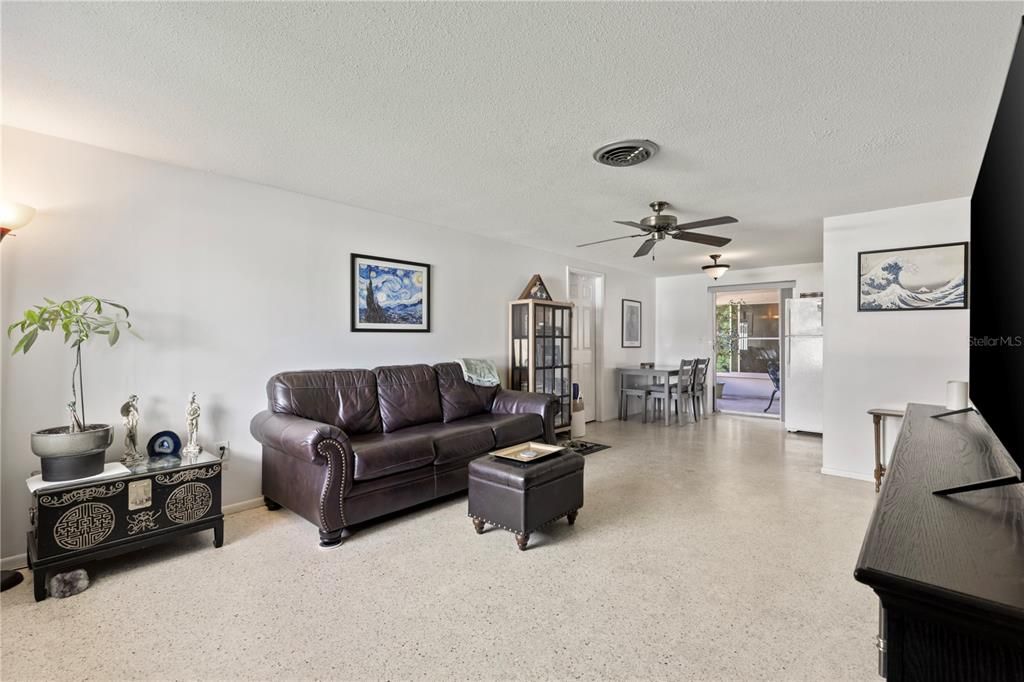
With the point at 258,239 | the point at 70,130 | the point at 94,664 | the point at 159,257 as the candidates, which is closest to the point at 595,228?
the point at 258,239

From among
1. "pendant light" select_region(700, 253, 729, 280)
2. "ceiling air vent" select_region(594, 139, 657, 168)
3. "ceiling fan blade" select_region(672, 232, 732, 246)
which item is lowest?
"ceiling fan blade" select_region(672, 232, 732, 246)

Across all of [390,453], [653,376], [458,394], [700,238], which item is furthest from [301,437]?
[653,376]

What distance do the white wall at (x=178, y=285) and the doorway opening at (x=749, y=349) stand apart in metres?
5.34

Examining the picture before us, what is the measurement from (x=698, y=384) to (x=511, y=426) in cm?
420

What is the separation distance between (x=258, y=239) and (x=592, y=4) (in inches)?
111

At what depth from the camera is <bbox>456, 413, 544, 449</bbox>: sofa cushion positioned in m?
3.82

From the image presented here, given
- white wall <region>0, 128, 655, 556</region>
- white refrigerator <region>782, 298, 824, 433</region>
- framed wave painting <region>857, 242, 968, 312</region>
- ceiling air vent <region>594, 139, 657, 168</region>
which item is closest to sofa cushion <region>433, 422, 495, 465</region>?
white wall <region>0, 128, 655, 556</region>

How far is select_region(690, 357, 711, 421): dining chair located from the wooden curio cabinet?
7.62 feet

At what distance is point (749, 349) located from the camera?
7.56m

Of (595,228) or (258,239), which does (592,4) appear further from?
(595,228)

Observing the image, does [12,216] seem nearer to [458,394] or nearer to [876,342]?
[458,394]

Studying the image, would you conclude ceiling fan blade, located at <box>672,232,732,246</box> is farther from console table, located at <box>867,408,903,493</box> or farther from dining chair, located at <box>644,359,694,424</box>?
dining chair, located at <box>644,359,694,424</box>

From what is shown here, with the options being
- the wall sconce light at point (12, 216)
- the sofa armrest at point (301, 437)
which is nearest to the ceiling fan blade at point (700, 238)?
the sofa armrest at point (301, 437)

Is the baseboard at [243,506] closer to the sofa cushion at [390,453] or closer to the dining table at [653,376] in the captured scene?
the sofa cushion at [390,453]
